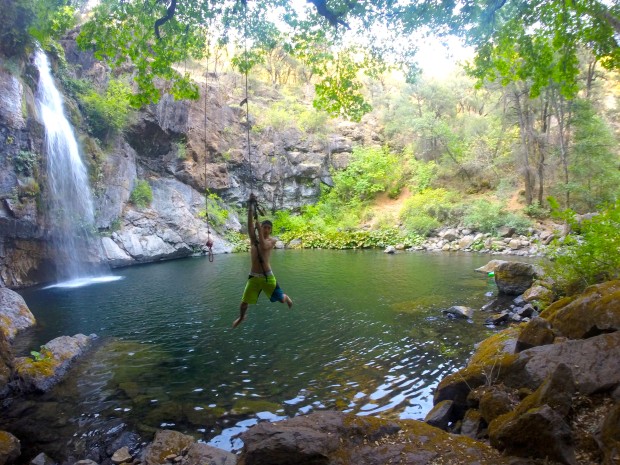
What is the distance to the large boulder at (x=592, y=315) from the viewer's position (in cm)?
446

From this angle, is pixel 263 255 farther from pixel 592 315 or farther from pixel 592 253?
pixel 592 253

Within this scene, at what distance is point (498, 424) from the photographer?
11.4 ft

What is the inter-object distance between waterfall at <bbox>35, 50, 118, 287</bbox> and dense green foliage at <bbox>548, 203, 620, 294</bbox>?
19480mm

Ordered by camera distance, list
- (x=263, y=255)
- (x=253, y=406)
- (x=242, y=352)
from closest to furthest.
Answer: (x=253, y=406) < (x=263, y=255) < (x=242, y=352)

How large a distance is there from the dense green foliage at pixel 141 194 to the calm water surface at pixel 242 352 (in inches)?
434

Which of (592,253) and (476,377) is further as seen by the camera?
(592,253)

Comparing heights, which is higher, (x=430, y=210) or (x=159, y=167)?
(x=159, y=167)

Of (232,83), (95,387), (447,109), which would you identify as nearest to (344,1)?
(95,387)

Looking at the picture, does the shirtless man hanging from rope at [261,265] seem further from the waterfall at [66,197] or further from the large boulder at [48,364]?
the waterfall at [66,197]

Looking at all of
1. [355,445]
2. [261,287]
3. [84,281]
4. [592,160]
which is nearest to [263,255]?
[261,287]

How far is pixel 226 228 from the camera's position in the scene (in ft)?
107

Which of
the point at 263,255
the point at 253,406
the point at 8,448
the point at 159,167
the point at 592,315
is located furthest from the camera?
the point at 159,167

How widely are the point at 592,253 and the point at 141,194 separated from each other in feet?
88.0

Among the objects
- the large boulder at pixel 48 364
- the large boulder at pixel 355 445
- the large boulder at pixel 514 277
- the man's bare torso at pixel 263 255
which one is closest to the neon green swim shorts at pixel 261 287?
the man's bare torso at pixel 263 255
